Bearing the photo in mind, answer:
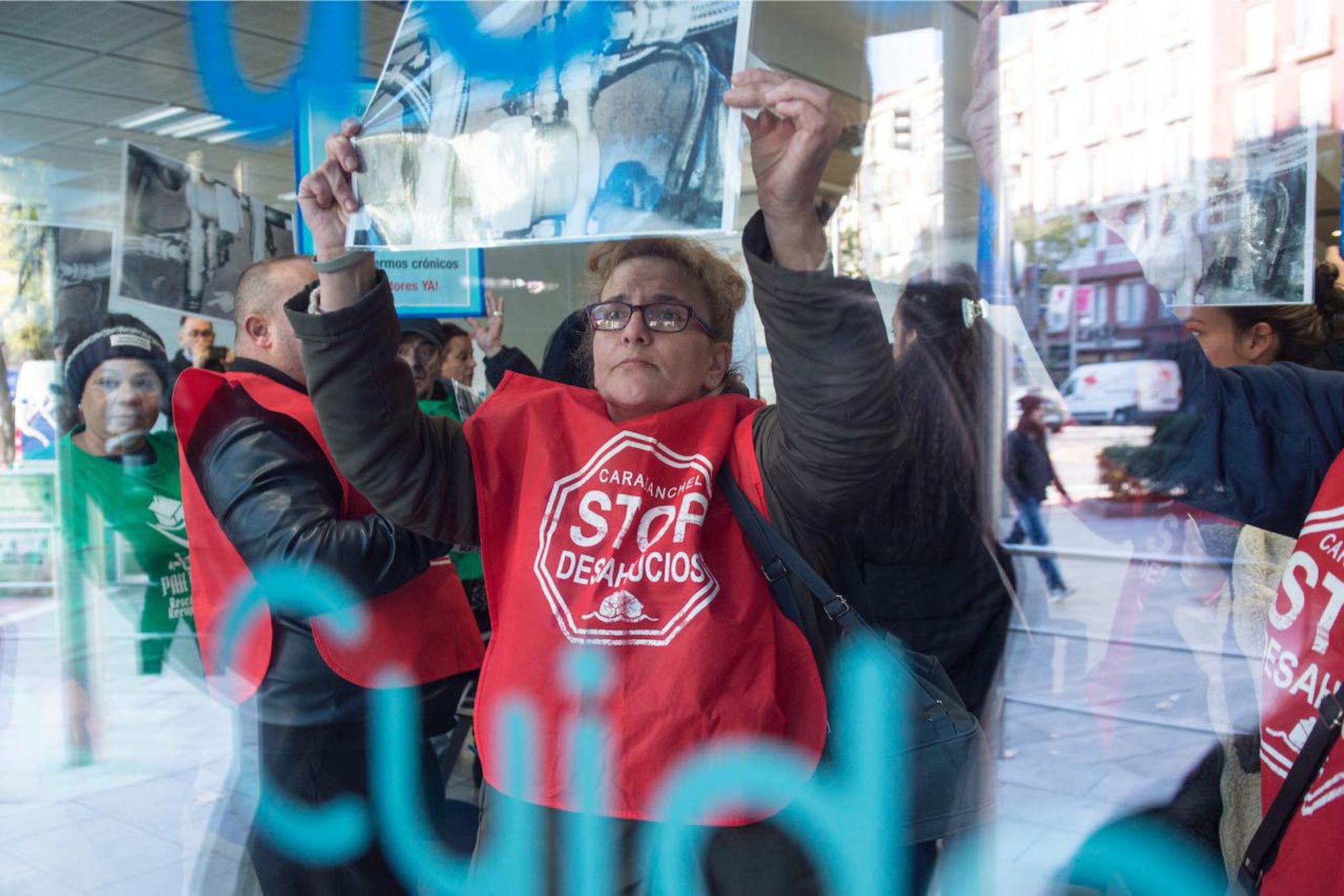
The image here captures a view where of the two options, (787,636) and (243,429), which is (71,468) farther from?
(787,636)

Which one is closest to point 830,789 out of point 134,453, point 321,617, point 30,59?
point 321,617

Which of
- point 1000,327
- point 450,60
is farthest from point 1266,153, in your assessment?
point 1000,327

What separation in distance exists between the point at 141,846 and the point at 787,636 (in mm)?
Answer: 2567

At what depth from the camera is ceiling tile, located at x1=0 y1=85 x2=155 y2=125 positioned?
456cm

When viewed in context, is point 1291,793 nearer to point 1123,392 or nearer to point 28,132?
point 1123,392

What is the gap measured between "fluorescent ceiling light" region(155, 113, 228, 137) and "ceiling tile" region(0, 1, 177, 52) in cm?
→ 51

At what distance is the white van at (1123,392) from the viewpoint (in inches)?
58.4

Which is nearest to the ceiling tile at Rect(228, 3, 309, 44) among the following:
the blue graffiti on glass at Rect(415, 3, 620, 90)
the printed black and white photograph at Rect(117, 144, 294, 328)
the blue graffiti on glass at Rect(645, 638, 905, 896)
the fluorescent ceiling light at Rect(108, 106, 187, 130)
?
the fluorescent ceiling light at Rect(108, 106, 187, 130)

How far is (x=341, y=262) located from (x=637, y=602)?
526 millimetres

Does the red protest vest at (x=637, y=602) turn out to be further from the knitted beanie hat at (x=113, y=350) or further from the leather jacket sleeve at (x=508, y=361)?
the knitted beanie hat at (x=113, y=350)

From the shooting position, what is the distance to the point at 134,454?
2820mm

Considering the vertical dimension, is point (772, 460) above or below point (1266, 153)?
below

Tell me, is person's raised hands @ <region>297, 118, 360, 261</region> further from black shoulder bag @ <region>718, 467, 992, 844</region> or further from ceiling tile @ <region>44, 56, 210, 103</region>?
ceiling tile @ <region>44, 56, 210, 103</region>

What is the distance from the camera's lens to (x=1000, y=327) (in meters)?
3.79
